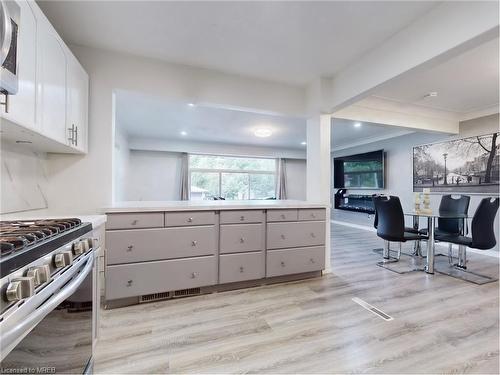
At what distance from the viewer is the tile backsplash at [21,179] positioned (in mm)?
1567

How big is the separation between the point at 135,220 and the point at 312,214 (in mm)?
1886

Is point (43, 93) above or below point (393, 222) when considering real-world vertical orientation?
above

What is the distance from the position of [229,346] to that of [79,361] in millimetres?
882

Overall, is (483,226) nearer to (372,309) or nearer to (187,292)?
(372,309)

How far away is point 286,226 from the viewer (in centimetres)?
263

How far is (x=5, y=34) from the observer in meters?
0.89

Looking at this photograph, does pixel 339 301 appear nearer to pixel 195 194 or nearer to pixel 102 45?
pixel 102 45

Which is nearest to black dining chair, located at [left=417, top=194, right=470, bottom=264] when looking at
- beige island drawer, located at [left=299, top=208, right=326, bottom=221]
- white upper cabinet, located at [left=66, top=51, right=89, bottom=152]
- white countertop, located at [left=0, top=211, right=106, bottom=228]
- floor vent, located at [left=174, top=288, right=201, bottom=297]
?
beige island drawer, located at [left=299, top=208, right=326, bottom=221]

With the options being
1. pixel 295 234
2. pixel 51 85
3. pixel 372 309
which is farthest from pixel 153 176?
pixel 372 309

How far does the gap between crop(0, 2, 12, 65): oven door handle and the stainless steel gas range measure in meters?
0.66

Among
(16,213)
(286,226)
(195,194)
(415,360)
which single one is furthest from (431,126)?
(195,194)

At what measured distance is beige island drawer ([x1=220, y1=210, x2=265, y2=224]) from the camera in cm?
239

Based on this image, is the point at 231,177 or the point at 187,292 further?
the point at 231,177

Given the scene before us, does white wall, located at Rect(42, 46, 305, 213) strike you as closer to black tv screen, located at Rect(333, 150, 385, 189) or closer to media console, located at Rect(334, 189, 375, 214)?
black tv screen, located at Rect(333, 150, 385, 189)
